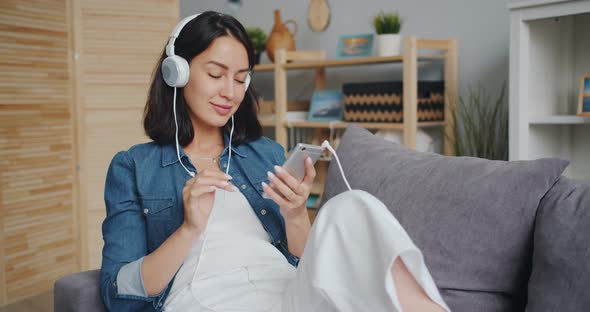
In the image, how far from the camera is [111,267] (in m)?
1.29

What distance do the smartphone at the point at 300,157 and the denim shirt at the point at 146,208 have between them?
0.27 meters

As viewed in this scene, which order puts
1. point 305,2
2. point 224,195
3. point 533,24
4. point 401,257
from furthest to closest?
point 305,2
point 533,24
point 224,195
point 401,257

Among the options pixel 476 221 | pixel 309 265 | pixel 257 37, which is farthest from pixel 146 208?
pixel 257 37

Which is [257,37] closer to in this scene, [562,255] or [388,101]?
[388,101]

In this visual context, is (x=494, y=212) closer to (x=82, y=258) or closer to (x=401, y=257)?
(x=401, y=257)

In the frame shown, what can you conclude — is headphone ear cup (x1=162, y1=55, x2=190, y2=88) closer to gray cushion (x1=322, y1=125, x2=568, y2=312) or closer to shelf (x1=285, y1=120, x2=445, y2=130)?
gray cushion (x1=322, y1=125, x2=568, y2=312)

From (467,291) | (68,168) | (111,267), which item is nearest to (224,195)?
(111,267)

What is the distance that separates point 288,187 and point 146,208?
384mm

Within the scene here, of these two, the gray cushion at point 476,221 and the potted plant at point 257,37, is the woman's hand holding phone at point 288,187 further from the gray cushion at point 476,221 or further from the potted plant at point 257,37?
the potted plant at point 257,37

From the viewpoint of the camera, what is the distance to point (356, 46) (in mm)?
2990

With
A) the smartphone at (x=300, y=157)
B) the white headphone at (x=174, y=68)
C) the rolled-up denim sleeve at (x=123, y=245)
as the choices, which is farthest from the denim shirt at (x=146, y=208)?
the smartphone at (x=300, y=157)

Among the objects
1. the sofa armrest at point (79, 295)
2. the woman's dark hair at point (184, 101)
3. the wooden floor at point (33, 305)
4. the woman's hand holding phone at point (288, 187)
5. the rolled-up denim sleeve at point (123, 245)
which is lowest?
the wooden floor at point (33, 305)

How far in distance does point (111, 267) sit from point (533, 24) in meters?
1.75

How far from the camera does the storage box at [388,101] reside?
8.93 ft
